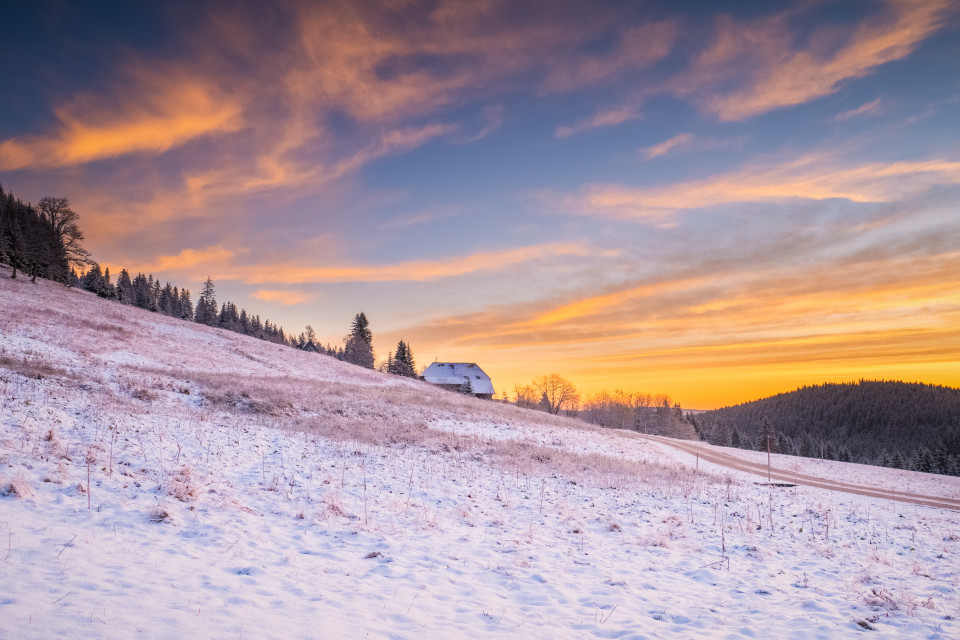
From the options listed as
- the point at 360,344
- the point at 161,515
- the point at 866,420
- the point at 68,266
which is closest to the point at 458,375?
the point at 360,344

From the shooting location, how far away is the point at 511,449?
67.9 ft

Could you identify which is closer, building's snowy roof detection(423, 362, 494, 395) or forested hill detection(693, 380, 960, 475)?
building's snowy roof detection(423, 362, 494, 395)

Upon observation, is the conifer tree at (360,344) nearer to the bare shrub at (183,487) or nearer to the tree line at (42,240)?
the tree line at (42,240)

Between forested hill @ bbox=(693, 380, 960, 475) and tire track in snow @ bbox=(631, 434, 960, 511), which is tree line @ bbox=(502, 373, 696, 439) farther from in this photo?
tire track in snow @ bbox=(631, 434, 960, 511)

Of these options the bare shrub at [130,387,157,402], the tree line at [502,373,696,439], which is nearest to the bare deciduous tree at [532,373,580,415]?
the tree line at [502,373,696,439]

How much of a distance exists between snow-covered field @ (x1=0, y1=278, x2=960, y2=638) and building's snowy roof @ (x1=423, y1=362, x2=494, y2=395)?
63.9 metres

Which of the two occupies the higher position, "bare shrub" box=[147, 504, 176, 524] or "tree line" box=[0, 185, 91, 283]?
"tree line" box=[0, 185, 91, 283]

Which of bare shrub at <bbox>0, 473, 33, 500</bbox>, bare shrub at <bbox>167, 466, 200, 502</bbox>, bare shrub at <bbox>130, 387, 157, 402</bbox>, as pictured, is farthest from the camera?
bare shrub at <bbox>130, 387, 157, 402</bbox>

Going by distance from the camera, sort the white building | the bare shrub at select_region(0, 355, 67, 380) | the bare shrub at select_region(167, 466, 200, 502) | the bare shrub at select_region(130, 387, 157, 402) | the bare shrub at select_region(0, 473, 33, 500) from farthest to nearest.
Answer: the white building < the bare shrub at select_region(130, 387, 157, 402) < the bare shrub at select_region(0, 355, 67, 380) < the bare shrub at select_region(167, 466, 200, 502) < the bare shrub at select_region(0, 473, 33, 500)

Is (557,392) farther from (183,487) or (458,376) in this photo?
(183,487)

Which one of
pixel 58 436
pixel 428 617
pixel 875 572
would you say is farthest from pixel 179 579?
pixel 875 572

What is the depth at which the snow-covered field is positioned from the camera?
5.49 meters

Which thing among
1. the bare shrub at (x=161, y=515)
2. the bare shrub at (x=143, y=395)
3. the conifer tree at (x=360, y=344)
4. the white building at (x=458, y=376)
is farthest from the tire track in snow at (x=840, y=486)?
the conifer tree at (x=360, y=344)

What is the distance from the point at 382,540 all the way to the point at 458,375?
249 feet
